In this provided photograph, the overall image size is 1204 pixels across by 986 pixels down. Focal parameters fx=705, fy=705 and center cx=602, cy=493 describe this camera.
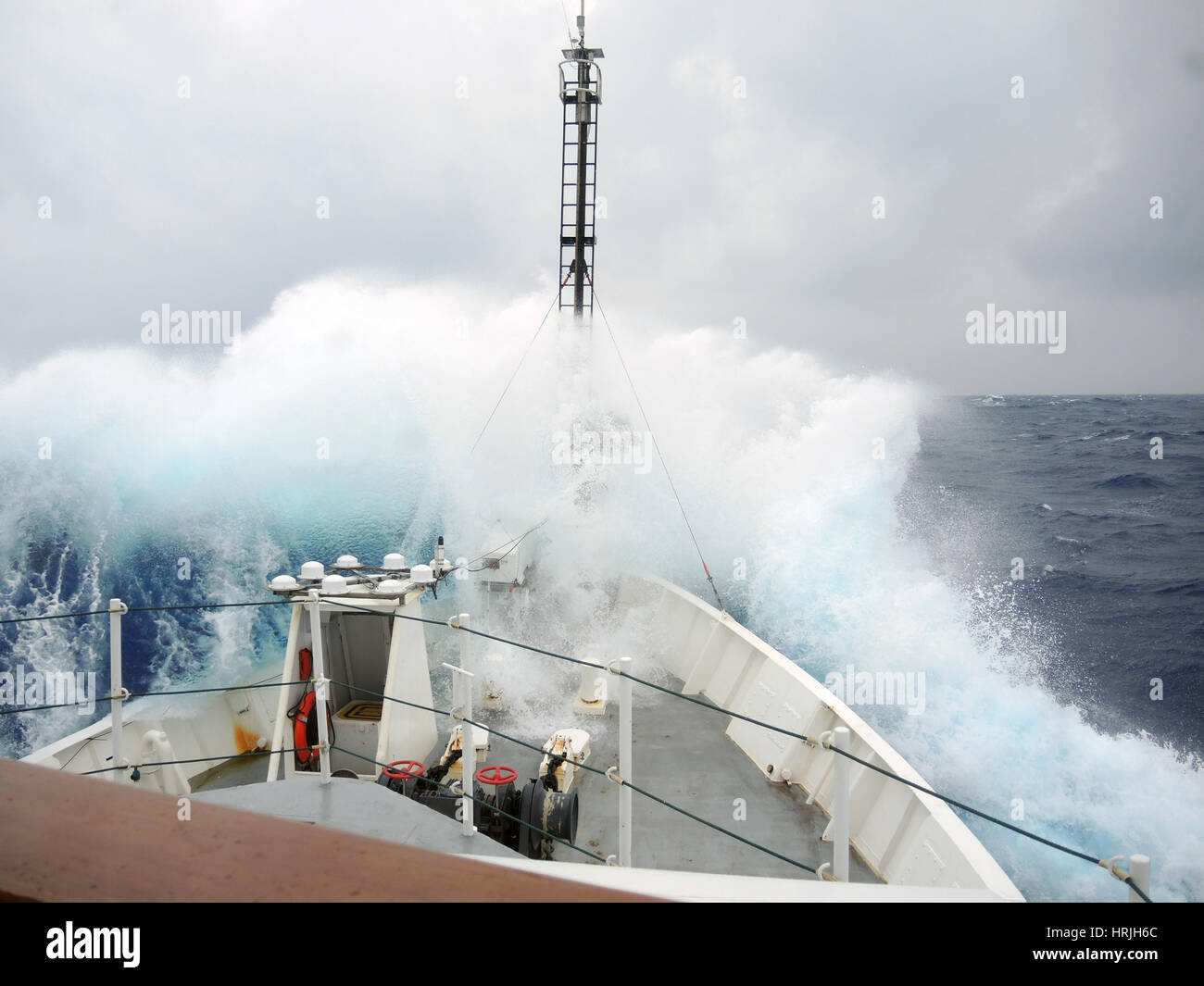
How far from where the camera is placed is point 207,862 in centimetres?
96

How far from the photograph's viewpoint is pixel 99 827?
1.03 meters

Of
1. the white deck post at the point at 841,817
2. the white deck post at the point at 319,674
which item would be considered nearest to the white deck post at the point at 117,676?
the white deck post at the point at 319,674

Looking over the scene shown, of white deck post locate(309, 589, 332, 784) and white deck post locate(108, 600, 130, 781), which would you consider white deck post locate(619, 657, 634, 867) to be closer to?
white deck post locate(309, 589, 332, 784)

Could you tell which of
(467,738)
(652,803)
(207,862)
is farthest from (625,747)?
(207,862)

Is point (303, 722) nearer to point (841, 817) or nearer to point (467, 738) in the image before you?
point (467, 738)

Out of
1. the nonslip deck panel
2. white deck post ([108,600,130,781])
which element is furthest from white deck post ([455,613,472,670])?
the nonslip deck panel

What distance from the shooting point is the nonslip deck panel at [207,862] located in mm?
912

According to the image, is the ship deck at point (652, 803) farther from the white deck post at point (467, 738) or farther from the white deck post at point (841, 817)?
the white deck post at point (841, 817)

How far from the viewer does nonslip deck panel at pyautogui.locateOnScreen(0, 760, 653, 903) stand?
0.91m

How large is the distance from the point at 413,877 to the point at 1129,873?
6.98 ft

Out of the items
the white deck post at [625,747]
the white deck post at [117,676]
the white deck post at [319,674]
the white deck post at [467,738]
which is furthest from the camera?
the white deck post at [319,674]
